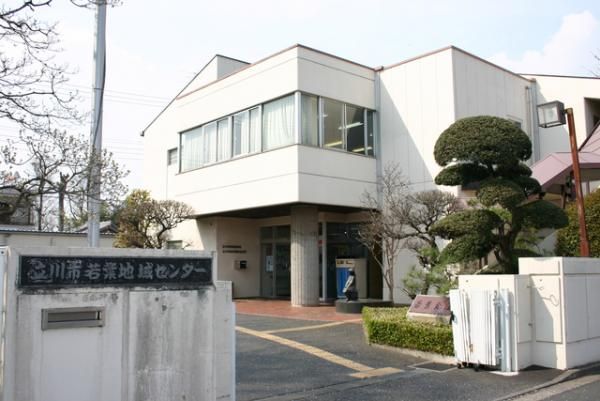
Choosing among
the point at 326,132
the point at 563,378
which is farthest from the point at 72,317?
the point at 326,132

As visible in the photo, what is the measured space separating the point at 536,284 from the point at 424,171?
9616 millimetres

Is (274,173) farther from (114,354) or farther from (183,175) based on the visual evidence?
(114,354)

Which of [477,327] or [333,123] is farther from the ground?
[333,123]

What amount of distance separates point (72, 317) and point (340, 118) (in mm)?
15033

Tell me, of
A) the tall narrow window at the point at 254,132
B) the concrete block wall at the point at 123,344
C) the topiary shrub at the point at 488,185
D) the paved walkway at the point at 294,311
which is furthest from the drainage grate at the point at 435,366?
the tall narrow window at the point at 254,132

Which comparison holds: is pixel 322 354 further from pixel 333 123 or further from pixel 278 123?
pixel 333 123

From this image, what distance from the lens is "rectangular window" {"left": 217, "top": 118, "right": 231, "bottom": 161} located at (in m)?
20.4

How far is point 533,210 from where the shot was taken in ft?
31.5

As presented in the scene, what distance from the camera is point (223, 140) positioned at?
67.9 ft

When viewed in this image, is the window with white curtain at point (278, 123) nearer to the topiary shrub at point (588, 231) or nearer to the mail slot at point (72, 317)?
the topiary shrub at point (588, 231)

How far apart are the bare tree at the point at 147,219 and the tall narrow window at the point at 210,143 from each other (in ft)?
6.90

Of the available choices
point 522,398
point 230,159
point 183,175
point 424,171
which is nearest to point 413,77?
point 424,171

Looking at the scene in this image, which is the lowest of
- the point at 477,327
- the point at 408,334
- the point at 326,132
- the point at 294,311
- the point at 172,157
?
the point at 294,311

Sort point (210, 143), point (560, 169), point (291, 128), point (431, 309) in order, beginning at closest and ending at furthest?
point (431, 309) < point (560, 169) < point (291, 128) < point (210, 143)
